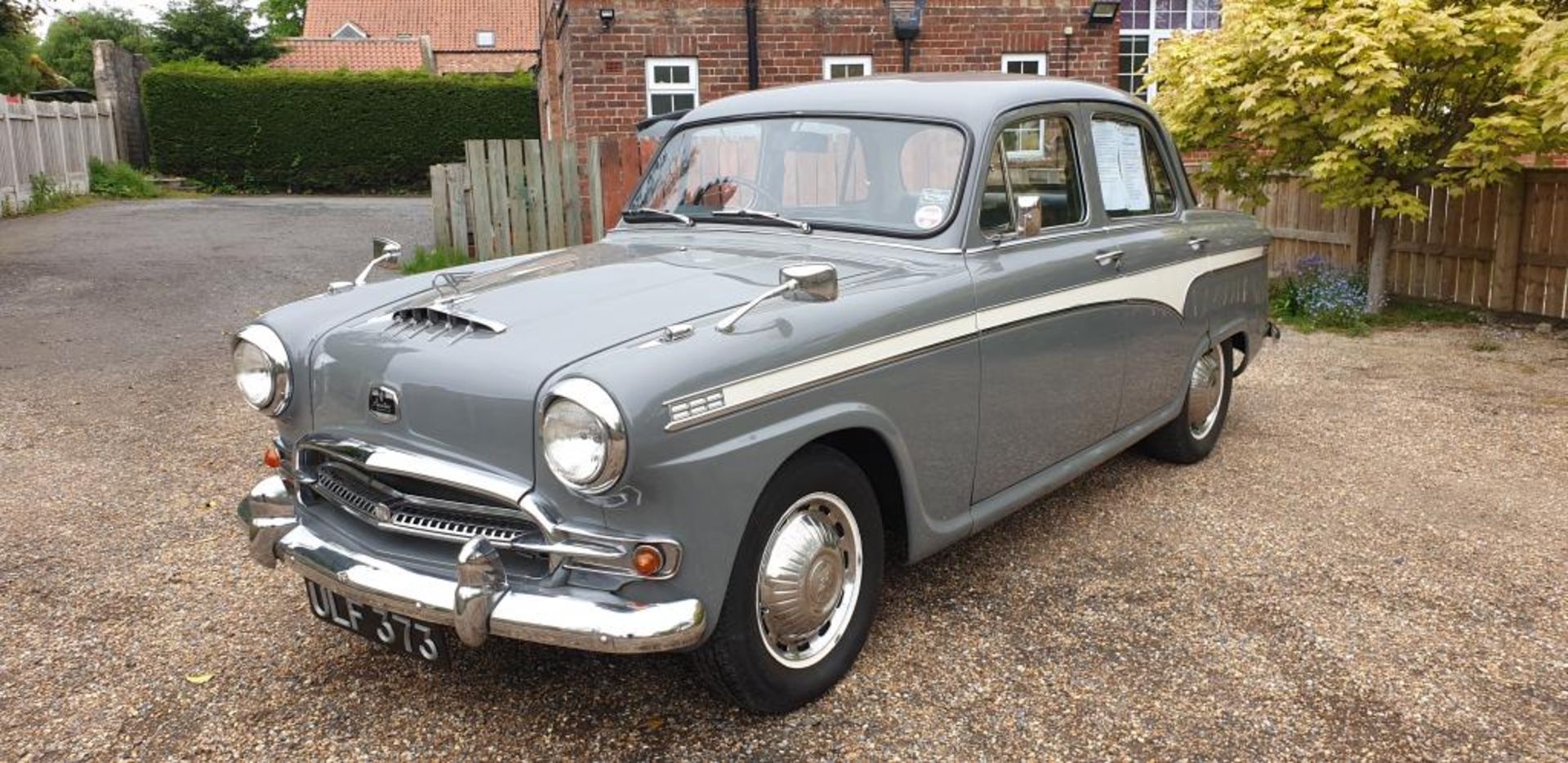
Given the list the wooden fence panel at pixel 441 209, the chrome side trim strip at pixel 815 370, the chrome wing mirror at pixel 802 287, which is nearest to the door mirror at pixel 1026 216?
the chrome side trim strip at pixel 815 370

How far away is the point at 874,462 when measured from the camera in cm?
339

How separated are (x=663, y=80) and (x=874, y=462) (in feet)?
36.9

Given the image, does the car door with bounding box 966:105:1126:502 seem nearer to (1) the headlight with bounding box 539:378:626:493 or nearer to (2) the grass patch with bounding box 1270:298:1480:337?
(1) the headlight with bounding box 539:378:626:493

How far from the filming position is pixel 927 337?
3.35 m

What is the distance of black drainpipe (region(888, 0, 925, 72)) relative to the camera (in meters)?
14.0

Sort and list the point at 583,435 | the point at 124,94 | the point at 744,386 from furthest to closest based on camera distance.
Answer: the point at 124,94
the point at 744,386
the point at 583,435

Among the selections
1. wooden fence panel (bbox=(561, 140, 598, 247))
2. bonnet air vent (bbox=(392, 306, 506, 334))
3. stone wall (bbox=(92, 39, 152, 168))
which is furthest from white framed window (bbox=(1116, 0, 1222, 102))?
stone wall (bbox=(92, 39, 152, 168))

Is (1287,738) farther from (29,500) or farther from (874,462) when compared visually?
(29,500)

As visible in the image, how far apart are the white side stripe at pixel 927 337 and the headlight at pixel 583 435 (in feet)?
0.46

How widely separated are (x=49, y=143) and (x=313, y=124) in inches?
268

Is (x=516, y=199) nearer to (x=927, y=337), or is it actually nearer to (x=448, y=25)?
(x=927, y=337)

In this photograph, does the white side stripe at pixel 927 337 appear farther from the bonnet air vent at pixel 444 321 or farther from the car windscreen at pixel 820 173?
the bonnet air vent at pixel 444 321

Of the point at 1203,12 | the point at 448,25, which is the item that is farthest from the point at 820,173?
the point at 448,25

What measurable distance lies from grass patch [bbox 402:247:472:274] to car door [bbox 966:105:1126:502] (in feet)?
20.5
